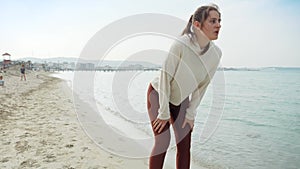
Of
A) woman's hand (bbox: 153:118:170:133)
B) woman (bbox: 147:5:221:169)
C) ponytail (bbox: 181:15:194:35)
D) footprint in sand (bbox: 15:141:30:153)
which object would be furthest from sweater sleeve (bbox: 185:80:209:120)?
footprint in sand (bbox: 15:141:30:153)

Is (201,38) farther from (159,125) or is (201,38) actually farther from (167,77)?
(159,125)

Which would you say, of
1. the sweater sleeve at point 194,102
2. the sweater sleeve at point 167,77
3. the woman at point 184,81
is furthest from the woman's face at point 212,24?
the sweater sleeve at point 194,102

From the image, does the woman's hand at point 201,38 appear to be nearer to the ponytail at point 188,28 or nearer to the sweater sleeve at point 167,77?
the ponytail at point 188,28

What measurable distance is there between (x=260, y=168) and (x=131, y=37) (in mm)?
3170

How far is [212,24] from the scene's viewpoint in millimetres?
1623

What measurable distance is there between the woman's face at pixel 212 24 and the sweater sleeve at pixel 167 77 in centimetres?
24

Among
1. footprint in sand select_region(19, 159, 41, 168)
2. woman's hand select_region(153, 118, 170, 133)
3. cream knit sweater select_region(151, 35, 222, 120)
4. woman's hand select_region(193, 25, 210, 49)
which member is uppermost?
woman's hand select_region(193, 25, 210, 49)

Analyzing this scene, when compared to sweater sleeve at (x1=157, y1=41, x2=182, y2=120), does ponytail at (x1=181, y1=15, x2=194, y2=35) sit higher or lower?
higher

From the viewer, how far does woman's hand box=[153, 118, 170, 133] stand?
1.76m

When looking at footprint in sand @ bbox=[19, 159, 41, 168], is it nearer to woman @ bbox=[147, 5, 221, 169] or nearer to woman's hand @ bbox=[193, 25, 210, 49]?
woman @ bbox=[147, 5, 221, 169]

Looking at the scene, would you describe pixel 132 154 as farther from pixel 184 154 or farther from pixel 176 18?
pixel 176 18

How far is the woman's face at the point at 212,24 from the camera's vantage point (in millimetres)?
1618

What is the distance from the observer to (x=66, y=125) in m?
4.78

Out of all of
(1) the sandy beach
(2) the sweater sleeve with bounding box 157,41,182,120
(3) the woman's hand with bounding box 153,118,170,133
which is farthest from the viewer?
(1) the sandy beach
